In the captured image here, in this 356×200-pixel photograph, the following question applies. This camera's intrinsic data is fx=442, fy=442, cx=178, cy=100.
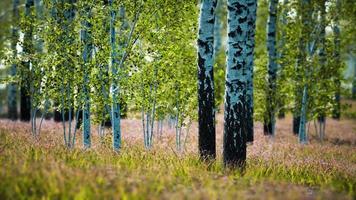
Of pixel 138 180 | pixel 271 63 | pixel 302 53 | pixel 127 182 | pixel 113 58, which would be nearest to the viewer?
pixel 127 182

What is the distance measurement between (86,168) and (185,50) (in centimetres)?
849

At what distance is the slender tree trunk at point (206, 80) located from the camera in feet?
35.6

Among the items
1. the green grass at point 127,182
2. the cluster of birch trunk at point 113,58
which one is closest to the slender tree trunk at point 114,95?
the cluster of birch trunk at point 113,58

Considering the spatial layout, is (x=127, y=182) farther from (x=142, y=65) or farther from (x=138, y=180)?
(x=142, y=65)

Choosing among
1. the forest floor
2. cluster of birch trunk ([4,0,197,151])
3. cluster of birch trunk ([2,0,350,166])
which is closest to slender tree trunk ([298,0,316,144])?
cluster of birch trunk ([2,0,350,166])

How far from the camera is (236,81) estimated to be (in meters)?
9.85

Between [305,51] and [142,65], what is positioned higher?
[305,51]

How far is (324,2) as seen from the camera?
2173 centimetres

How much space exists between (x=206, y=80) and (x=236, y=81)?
118cm

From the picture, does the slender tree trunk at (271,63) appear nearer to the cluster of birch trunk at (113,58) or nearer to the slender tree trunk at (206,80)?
the cluster of birch trunk at (113,58)

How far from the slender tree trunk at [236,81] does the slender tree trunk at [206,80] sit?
3.30 ft

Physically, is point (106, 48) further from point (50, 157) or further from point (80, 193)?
point (80, 193)

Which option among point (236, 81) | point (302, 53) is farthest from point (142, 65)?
point (302, 53)

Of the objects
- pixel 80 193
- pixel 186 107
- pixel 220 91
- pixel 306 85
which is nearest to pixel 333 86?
pixel 306 85
